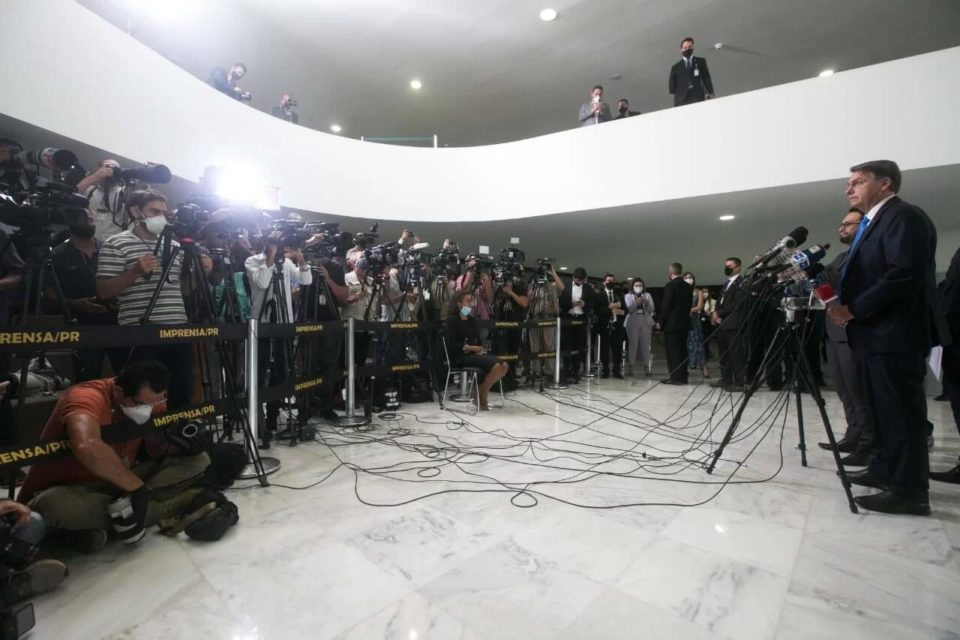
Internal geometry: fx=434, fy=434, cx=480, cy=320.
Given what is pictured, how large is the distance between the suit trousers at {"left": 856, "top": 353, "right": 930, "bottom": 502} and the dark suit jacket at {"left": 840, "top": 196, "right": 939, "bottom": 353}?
0.07 metres

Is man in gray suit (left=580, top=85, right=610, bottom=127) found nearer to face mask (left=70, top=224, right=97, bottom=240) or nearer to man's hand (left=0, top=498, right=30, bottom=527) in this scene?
face mask (left=70, top=224, right=97, bottom=240)

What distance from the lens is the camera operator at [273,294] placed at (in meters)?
2.86

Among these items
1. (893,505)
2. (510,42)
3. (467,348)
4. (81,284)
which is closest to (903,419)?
(893,505)

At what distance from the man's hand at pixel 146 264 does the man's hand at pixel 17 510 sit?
41.1 inches

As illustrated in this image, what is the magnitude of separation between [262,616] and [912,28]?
36.0 feet

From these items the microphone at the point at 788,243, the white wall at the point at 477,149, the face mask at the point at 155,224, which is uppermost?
the white wall at the point at 477,149

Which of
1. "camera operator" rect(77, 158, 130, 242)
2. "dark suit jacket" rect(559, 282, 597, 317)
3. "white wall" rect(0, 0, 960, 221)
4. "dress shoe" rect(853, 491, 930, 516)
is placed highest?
"white wall" rect(0, 0, 960, 221)

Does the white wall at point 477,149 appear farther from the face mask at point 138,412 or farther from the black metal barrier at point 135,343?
the face mask at point 138,412

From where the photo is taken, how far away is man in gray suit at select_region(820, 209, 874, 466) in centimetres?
267

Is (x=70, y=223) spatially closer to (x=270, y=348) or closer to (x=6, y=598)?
(x=6, y=598)

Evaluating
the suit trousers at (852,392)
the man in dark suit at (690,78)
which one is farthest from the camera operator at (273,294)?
the man in dark suit at (690,78)

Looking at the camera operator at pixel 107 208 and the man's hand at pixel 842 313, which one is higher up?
the camera operator at pixel 107 208

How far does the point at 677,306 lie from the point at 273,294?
17.4 ft

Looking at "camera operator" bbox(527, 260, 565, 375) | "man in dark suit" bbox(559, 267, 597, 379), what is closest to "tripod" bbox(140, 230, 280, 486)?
"camera operator" bbox(527, 260, 565, 375)
